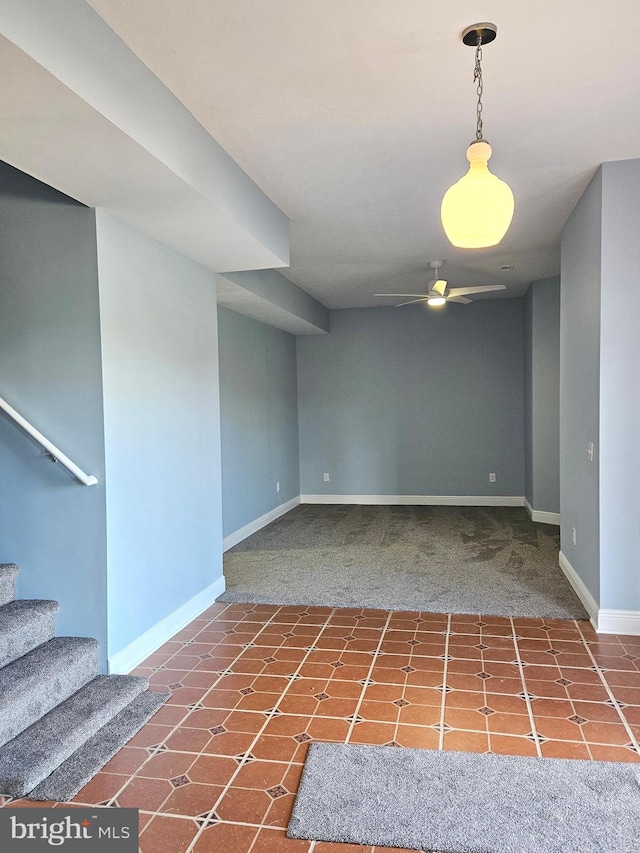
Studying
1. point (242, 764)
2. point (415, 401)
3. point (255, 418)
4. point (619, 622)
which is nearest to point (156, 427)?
point (242, 764)

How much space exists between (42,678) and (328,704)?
1230 millimetres

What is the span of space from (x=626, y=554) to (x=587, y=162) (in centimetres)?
217

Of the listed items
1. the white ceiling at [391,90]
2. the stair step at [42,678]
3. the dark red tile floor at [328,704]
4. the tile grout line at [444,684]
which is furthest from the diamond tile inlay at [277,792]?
the white ceiling at [391,90]

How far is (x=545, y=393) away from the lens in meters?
6.64

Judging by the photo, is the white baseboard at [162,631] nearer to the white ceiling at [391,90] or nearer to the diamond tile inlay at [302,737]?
the diamond tile inlay at [302,737]

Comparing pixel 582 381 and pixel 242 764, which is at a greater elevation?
pixel 582 381

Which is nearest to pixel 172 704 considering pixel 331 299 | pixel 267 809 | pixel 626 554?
pixel 267 809

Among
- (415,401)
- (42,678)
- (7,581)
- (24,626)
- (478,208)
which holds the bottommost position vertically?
(42,678)

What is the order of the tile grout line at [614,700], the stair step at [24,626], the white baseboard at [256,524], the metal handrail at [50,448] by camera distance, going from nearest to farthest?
the tile grout line at [614,700], the stair step at [24,626], the metal handrail at [50,448], the white baseboard at [256,524]

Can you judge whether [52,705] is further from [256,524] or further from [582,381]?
[256,524]

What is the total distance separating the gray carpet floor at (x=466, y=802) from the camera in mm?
1869

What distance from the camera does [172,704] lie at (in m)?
2.81

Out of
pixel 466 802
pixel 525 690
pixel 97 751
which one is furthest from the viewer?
pixel 525 690

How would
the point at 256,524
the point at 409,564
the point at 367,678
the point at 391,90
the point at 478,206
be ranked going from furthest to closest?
the point at 256,524
the point at 409,564
the point at 367,678
the point at 391,90
the point at 478,206
